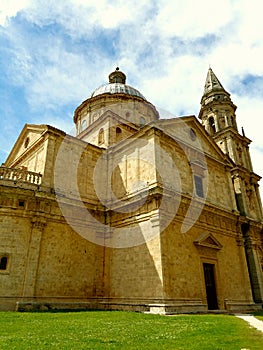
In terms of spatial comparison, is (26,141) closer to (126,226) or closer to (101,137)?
(101,137)

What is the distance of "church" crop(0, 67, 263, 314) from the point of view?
14141 millimetres

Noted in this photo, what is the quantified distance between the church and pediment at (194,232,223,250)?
6 cm

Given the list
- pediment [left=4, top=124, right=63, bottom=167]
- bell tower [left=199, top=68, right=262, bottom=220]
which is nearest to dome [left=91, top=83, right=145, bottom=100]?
bell tower [left=199, top=68, right=262, bottom=220]

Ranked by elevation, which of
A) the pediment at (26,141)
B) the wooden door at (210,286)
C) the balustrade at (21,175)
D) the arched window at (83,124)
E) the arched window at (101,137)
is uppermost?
the arched window at (83,124)

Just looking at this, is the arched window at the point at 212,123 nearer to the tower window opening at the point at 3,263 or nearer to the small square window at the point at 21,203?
the small square window at the point at 21,203

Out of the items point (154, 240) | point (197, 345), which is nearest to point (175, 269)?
point (154, 240)

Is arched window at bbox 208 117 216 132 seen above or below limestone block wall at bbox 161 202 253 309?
above

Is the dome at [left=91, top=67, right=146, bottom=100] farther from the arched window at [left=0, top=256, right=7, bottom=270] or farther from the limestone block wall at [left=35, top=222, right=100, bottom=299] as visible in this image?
the arched window at [left=0, top=256, right=7, bottom=270]

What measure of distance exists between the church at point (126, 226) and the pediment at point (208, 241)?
0.06 meters

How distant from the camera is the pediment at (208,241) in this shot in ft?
53.1

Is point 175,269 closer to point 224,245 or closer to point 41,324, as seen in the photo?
point 224,245

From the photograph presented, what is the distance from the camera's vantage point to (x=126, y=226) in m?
16.6

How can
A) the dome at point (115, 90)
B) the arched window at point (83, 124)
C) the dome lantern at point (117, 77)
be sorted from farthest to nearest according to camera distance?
the dome lantern at point (117, 77) < the dome at point (115, 90) < the arched window at point (83, 124)

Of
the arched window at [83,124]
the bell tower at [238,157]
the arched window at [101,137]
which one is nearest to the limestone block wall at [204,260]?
the bell tower at [238,157]
